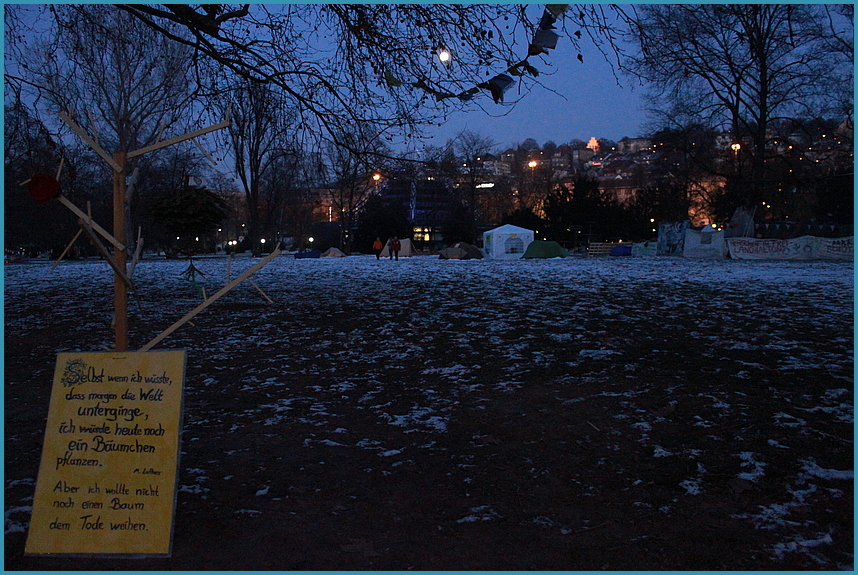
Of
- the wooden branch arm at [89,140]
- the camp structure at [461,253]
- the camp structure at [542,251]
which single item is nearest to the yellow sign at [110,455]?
the wooden branch arm at [89,140]

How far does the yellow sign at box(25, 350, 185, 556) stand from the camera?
8.55ft

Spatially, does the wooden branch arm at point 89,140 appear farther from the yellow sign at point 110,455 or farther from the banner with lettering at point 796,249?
the banner with lettering at point 796,249

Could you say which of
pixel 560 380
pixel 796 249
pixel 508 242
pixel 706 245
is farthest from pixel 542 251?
pixel 560 380

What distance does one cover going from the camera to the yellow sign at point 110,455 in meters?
2.61

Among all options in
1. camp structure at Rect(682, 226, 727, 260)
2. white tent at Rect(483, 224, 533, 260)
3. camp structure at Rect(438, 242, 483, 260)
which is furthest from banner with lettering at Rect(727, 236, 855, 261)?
camp structure at Rect(438, 242, 483, 260)

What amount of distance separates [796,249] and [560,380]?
100ft

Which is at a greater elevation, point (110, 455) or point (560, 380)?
point (110, 455)

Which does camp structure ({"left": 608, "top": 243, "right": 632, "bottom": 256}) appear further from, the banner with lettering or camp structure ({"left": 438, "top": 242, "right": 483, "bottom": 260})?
camp structure ({"left": 438, "top": 242, "right": 483, "bottom": 260})

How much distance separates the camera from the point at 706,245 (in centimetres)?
3500

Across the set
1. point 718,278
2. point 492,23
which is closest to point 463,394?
point 492,23

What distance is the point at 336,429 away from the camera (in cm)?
446

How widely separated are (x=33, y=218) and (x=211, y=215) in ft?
118

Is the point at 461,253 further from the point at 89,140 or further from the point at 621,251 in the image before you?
the point at 89,140

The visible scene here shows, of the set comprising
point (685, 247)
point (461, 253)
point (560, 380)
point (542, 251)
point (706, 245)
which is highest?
point (706, 245)
